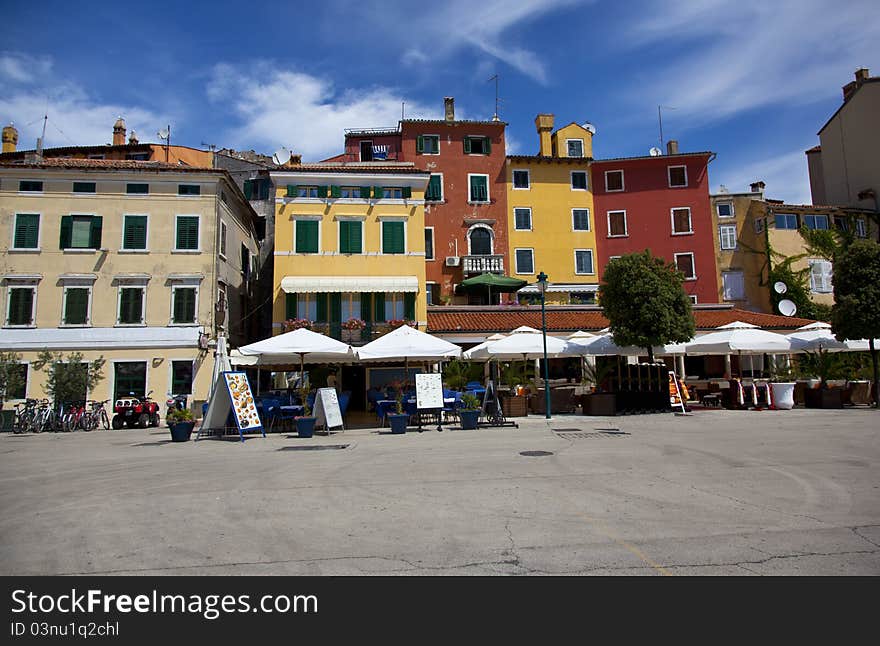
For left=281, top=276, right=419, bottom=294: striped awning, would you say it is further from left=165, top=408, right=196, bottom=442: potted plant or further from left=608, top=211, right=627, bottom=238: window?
left=608, top=211, right=627, bottom=238: window

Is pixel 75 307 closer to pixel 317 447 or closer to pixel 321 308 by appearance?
pixel 321 308

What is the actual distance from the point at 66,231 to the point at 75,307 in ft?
10.8

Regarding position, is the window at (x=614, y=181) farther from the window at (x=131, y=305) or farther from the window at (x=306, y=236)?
the window at (x=131, y=305)

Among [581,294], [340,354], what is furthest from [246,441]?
[581,294]

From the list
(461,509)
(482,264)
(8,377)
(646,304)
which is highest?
(482,264)

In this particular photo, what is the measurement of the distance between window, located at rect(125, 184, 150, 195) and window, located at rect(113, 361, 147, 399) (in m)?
7.40

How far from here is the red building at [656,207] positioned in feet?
123

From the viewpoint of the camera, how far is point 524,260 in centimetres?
3641

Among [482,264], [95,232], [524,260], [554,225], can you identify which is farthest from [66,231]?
[554,225]

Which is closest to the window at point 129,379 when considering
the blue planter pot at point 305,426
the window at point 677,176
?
the blue planter pot at point 305,426

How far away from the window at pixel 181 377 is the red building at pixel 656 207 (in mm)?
23817

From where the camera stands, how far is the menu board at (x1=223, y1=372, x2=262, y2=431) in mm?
14516

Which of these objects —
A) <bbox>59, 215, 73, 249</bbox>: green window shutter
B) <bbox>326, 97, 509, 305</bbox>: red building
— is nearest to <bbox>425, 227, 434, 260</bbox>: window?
<bbox>326, 97, 509, 305</bbox>: red building

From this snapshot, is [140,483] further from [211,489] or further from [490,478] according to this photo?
[490,478]
